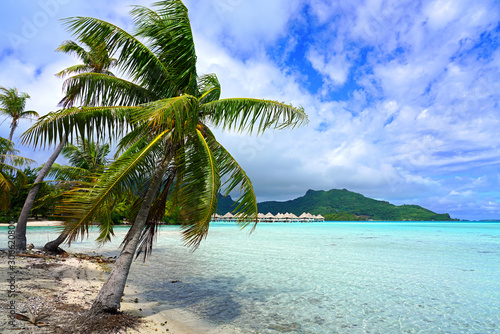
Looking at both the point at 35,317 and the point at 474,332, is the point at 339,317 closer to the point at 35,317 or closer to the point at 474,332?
the point at 474,332

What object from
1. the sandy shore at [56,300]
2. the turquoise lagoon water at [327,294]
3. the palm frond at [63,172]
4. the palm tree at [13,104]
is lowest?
the turquoise lagoon water at [327,294]

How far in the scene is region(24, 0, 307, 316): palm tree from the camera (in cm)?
450

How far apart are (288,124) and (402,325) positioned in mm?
4767

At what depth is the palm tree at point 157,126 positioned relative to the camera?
4504 mm

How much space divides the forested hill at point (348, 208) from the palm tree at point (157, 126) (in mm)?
112761

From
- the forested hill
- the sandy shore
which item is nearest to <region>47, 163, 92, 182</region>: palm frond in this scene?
the sandy shore

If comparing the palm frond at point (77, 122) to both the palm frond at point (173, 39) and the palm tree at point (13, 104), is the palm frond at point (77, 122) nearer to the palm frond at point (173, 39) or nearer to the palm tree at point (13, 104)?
the palm frond at point (173, 39)

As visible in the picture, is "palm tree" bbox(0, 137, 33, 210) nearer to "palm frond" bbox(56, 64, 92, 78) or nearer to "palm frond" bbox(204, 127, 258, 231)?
"palm frond" bbox(56, 64, 92, 78)

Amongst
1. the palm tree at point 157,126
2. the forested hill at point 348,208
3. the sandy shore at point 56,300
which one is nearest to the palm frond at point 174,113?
the palm tree at point 157,126

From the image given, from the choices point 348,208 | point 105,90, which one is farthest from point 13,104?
point 348,208

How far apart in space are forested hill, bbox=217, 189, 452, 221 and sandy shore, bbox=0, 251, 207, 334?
11003 cm

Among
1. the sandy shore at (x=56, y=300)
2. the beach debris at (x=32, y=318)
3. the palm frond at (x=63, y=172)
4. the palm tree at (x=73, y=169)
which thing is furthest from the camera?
the palm frond at (x=63, y=172)

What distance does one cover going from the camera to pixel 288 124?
593 cm

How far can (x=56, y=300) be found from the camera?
5.23 m
